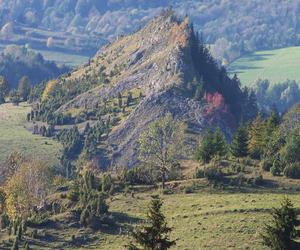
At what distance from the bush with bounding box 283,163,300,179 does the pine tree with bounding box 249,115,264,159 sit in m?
15.4

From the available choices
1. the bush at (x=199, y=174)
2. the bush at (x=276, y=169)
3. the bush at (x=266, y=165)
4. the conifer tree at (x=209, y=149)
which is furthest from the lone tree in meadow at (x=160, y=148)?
the bush at (x=276, y=169)

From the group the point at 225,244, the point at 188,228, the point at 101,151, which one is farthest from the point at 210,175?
the point at 101,151

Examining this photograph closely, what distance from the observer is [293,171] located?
98.4 m

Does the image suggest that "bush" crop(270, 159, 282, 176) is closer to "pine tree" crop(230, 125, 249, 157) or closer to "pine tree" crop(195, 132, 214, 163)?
"pine tree" crop(195, 132, 214, 163)

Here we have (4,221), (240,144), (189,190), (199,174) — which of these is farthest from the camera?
(240,144)

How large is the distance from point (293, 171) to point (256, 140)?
23054 millimetres

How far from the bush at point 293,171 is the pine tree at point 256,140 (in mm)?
15448

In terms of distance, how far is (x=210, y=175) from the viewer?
100188 mm

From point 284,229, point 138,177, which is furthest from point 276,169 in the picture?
point 284,229

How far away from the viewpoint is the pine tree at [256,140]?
4520 inches

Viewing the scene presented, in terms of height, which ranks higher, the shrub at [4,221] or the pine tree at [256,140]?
the pine tree at [256,140]

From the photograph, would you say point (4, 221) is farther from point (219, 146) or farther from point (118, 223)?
point (219, 146)

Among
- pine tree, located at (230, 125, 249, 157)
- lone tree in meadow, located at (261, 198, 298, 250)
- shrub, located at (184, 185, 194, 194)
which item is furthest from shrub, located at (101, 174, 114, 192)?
lone tree in meadow, located at (261, 198, 298, 250)

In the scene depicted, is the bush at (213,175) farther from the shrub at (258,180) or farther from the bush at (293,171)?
the bush at (293,171)
